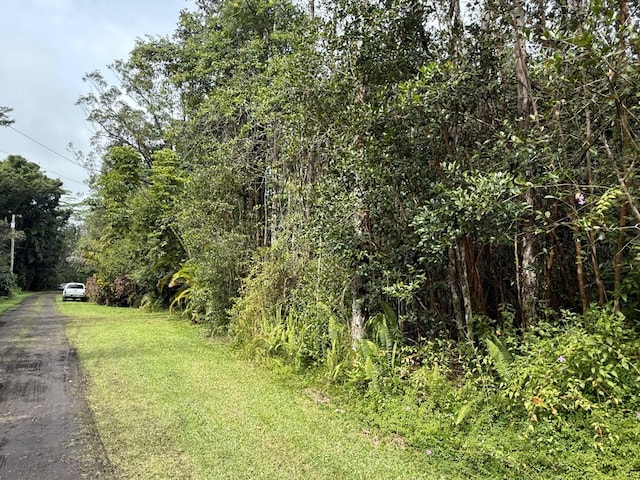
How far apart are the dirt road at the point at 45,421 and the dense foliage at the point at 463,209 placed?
8.36 ft

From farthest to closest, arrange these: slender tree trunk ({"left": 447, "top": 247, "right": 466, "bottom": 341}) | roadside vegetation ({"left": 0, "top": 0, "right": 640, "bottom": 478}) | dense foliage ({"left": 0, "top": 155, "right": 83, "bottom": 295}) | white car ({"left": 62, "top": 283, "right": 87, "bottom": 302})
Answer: dense foliage ({"left": 0, "top": 155, "right": 83, "bottom": 295})
white car ({"left": 62, "top": 283, "right": 87, "bottom": 302})
slender tree trunk ({"left": 447, "top": 247, "right": 466, "bottom": 341})
roadside vegetation ({"left": 0, "top": 0, "right": 640, "bottom": 478})

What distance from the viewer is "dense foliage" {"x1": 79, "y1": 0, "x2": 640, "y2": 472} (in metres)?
3.21

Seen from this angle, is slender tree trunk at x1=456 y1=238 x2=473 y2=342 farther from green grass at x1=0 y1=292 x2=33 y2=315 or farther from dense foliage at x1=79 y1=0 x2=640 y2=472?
green grass at x1=0 y1=292 x2=33 y2=315

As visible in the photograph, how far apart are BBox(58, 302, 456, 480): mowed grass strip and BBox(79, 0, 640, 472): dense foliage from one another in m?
0.67

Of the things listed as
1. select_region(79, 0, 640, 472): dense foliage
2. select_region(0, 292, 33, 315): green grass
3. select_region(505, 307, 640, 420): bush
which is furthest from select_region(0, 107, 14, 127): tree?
select_region(505, 307, 640, 420): bush

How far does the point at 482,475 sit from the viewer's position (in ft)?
9.94

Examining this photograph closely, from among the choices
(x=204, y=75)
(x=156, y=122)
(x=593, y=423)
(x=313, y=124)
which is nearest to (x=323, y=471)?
(x=593, y=423)

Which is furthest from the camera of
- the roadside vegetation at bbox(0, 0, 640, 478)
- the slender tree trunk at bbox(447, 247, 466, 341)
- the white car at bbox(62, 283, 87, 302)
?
the white car at bbox(62, 283, 87, 302)

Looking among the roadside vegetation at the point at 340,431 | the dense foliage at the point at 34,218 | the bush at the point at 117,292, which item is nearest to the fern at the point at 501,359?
the roadside vegetation at the point at 340,431

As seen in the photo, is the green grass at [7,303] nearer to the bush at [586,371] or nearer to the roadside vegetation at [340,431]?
the roadside vegetation at [340,431]

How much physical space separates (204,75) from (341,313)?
930cm

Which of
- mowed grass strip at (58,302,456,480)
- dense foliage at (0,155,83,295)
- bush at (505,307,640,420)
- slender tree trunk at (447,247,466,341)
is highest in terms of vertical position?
dense foliage at (0,155,83,295)

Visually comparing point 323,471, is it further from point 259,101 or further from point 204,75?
point 204,75

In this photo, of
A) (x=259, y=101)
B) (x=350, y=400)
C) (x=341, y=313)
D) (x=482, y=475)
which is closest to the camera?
(x=482, y=475)
